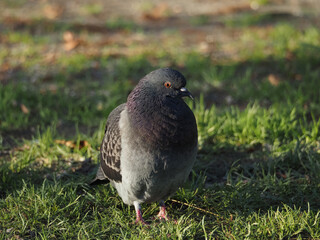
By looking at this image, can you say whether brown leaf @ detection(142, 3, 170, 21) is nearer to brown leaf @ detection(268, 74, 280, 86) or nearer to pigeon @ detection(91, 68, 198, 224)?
brown leaf @ detection(268, 74, 280, 86)

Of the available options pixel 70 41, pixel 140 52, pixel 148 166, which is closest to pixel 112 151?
pixel 148 166

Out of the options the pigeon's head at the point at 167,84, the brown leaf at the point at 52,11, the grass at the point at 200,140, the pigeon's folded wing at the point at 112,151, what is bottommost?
the grass at the point at 200,140

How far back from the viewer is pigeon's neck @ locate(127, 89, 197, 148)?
126 inches

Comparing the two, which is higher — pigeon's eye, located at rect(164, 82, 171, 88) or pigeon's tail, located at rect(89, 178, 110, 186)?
pigeon's eye, located at rect(164, 82, 171, 88)

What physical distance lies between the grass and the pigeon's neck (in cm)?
61

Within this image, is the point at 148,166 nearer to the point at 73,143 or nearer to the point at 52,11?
the point at 73,143

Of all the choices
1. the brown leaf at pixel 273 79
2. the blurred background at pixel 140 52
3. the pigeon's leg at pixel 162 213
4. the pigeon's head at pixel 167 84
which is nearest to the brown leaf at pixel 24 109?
the blurred background at pixel 140 52

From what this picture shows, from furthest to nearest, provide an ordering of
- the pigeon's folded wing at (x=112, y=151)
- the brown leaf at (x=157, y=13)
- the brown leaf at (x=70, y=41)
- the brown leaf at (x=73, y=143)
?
the brown leaf at (x=157, y=13)
the brown leaf at (x=70, y=41)
the brown leaf at (x=73, y=143)
the pigeon's folded wing at (x=112, y=151)

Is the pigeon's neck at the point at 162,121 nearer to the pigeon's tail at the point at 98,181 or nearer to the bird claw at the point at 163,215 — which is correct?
the bird claw at the point at 163,215

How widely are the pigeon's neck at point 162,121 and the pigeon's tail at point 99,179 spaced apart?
675 mm

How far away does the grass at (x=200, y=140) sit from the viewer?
136 inches

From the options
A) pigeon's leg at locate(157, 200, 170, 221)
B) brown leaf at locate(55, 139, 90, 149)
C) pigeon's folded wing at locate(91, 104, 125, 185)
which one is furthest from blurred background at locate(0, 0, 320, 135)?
pigeon's leg at locate(157, 200, 170, 221)

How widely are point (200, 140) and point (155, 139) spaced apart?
5.09ft

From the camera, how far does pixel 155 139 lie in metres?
3.18
